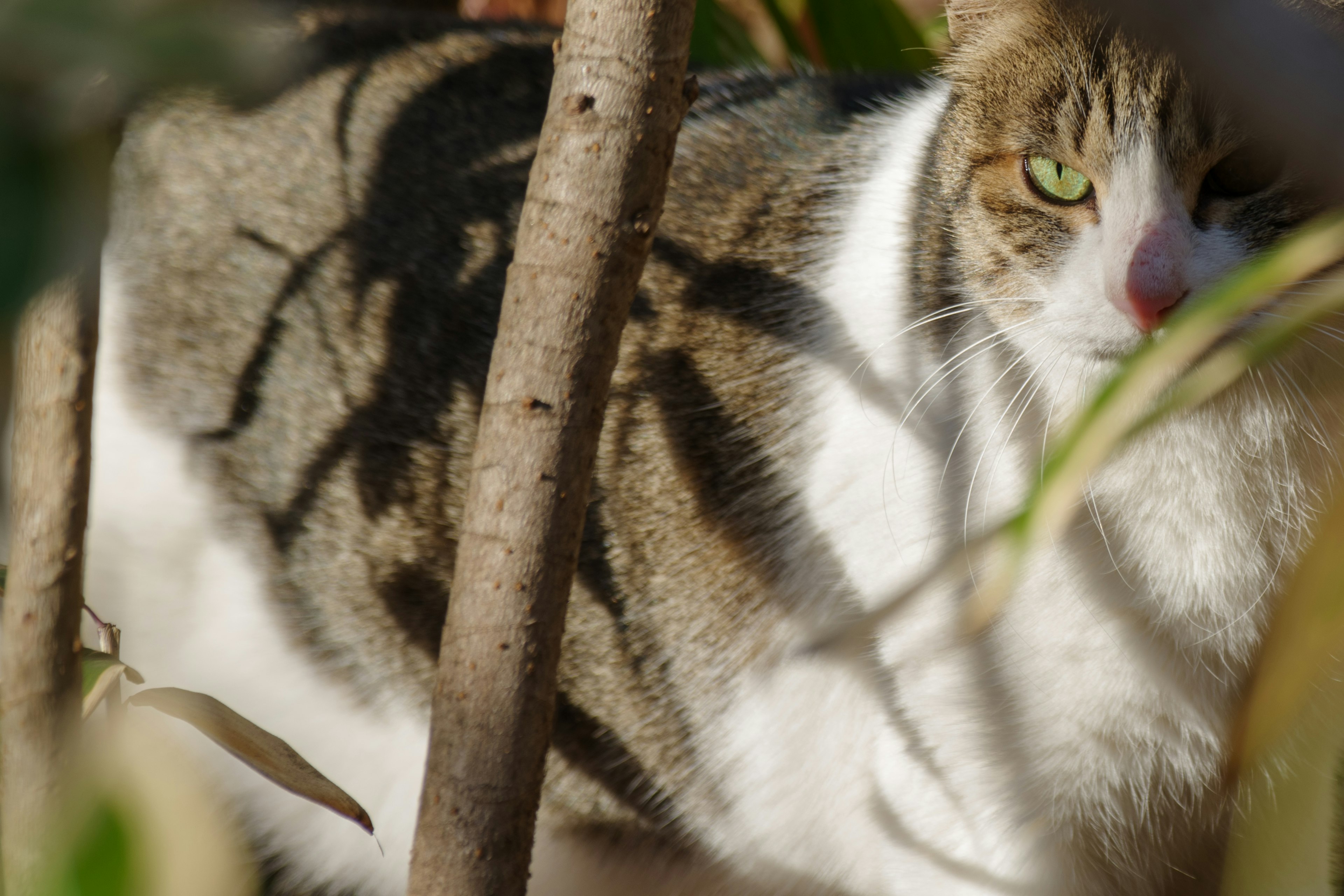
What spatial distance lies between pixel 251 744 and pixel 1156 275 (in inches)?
28.7

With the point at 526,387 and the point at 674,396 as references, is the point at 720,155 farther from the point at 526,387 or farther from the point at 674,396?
the point at 526,387

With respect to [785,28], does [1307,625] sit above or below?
below

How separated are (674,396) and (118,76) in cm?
97

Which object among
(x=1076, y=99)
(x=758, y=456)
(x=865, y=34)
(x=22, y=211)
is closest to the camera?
(x=22, y=211)

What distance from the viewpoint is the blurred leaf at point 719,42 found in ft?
6.75

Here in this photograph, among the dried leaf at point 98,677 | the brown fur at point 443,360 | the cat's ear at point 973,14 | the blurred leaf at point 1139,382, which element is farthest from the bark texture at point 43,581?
the cat's ear at point 973,14

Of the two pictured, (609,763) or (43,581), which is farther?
(609,763)

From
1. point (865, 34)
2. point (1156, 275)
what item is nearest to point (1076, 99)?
point (1156, 275)

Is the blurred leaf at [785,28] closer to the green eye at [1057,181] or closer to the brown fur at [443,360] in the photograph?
the brown fur at [443,360]

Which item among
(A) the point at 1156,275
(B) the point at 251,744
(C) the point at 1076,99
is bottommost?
(B) the point at 251,744

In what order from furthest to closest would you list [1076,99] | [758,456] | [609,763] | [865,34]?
[865,34]
[609,763]
[758,456]
[1076,99]

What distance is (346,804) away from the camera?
75 cm

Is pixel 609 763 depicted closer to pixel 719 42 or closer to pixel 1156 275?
pixel 1156 275

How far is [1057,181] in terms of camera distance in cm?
100
